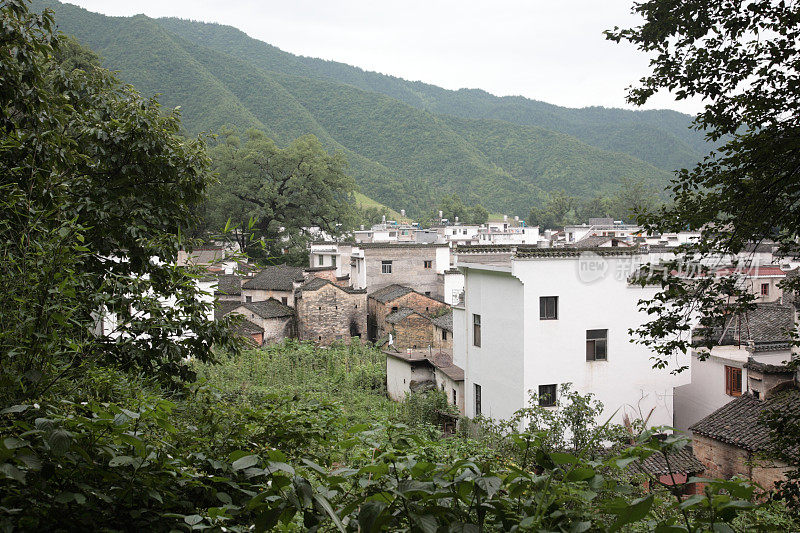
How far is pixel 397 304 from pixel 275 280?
27.4 ft

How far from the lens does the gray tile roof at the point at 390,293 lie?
27.6 metres

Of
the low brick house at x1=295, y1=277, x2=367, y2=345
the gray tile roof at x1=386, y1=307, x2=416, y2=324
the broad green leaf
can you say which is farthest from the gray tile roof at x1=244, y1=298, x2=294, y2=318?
the broad green leaf

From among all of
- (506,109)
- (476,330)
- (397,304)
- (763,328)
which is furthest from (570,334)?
(506,109)

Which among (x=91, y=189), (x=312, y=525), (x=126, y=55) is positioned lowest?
(x=312, y=525)

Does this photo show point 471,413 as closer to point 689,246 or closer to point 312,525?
point 689,246

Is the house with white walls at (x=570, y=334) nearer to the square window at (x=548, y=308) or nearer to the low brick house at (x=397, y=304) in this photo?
the square window at (x=548, y=308)

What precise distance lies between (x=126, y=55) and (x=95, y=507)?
96.4 m

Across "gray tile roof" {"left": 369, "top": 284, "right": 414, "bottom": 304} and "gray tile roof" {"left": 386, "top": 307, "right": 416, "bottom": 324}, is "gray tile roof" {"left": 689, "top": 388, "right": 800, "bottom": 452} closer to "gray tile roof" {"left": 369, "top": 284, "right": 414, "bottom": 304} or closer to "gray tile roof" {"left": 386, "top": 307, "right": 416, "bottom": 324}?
"gray tile roof" {"left": 386, "top": 307, "right": 416, "bottom": 324}

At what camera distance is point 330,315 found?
1107 inches

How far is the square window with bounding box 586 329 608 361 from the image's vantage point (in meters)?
13.8

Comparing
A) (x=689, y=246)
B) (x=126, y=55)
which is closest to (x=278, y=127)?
(x=126, y=55)

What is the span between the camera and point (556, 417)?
11961 mm

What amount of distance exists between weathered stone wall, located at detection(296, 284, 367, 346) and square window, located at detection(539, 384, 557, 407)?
1614cm

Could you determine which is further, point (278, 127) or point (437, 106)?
point (437, 106)
